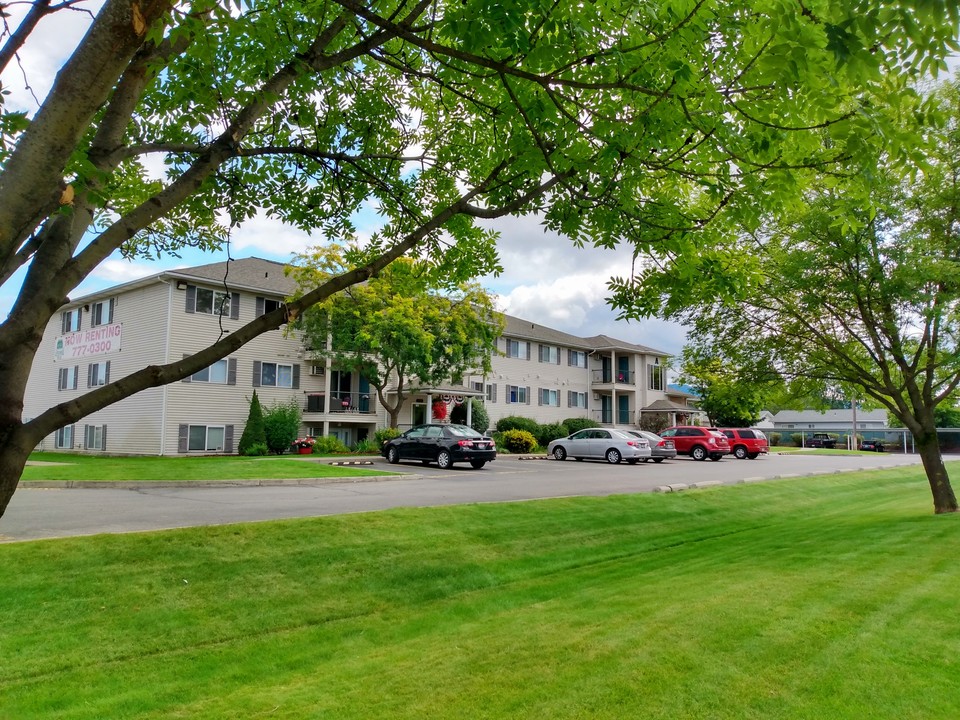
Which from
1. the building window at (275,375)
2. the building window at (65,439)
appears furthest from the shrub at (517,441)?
the building window at (65,439)

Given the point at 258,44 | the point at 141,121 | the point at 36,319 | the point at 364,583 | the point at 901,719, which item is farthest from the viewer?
the point at 364,583

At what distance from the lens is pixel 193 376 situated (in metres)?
30.4

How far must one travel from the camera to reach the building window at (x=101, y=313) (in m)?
32.0

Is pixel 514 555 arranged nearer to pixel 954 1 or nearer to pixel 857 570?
pixel 857 570

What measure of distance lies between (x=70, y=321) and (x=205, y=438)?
1121 cm

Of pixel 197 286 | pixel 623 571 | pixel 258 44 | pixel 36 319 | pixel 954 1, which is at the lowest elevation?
pixel 623 571

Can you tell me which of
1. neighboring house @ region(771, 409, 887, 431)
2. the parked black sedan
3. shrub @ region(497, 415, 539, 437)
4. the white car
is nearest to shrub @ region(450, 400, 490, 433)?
shrub @ region(497, 415, 539, 437)

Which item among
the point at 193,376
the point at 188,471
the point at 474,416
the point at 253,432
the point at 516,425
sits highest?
the point at 193,376

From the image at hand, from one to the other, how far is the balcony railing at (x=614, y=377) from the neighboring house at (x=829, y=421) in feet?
125

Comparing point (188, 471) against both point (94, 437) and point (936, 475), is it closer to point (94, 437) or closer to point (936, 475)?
point (94, 437)

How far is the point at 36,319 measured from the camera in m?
3.18

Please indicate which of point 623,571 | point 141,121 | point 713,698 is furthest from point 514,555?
point 141,121

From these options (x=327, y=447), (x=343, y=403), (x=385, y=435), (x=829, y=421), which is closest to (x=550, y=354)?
(x=343, y=403)

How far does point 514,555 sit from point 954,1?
884 cm
